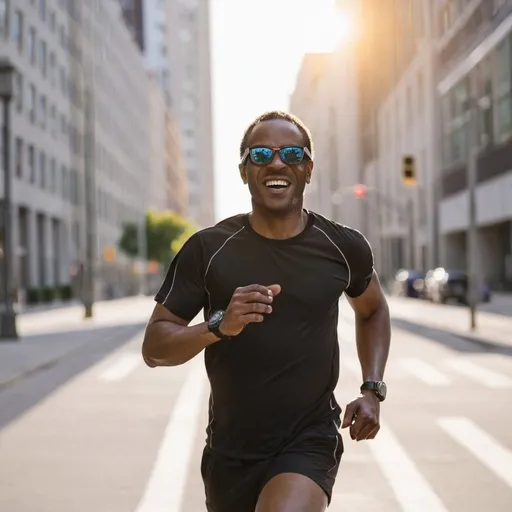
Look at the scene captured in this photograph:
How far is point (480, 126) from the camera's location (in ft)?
176

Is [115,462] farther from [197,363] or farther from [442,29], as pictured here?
[442,29]

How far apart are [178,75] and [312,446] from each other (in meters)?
181

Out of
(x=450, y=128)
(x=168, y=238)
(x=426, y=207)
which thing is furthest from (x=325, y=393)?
(x=168, y=238)

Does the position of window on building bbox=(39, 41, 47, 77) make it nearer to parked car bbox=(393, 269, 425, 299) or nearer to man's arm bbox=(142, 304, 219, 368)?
parked car bbox=(393, 269, 425, 299)

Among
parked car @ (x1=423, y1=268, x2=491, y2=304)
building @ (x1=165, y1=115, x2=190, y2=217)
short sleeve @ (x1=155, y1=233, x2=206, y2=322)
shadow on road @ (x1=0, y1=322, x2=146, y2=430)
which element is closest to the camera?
short sleeve @ (x1=155, y1=233, x2=206, y2=322)

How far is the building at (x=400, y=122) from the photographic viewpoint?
68000 millimetres

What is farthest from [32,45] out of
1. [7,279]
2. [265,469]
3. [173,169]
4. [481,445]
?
[173,169]

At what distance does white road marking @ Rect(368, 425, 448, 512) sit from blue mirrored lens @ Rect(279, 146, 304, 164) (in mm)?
3497

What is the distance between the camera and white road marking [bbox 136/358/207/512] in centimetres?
706

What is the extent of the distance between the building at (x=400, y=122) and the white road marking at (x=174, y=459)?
46796mm

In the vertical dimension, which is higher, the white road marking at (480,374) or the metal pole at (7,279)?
the metal pole at (7,279)

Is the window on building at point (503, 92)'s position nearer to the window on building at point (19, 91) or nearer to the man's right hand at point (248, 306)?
the window on building at point (19, 91)

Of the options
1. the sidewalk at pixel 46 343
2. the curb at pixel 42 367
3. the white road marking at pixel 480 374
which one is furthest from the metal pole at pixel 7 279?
the white road marking at pixel 480 374

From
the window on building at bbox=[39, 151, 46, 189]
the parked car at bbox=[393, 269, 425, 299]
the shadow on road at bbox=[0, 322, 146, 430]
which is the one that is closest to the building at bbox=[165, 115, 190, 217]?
the window on building at bbox=[39, 151, 46, 189]
